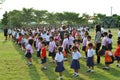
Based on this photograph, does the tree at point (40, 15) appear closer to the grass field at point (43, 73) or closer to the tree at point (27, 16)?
the tree at point (27, 16)

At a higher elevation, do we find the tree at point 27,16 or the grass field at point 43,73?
the tree at point 27,16

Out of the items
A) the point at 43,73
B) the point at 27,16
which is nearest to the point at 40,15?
the point at 27,16

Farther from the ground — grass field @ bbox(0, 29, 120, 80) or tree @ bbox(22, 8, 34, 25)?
tree @ bbox(22, 8, 34, 25)

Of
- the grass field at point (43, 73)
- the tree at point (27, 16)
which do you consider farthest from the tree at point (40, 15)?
the grass field at point (43, 73)

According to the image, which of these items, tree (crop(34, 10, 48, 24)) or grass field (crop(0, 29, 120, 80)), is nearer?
grass field (crop(0, 29, 120, 80))

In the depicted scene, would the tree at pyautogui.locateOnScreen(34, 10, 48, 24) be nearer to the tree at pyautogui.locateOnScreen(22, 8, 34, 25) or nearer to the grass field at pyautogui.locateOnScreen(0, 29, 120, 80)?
the tree at pyautogui.locateOnScreen(22, 8, 34, 25)

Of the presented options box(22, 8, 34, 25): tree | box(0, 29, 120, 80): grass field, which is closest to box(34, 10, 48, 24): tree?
box(22, 8, 34, 25): tree

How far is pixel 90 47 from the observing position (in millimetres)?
13320

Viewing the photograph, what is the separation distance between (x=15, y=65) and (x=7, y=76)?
3025mm

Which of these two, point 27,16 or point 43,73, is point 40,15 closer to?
point 27,16

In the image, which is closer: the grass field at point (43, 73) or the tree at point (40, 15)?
the grass field at point (43, 73)

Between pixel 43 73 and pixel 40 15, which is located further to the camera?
pixel 40 15

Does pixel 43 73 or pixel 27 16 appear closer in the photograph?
pixel 43 73

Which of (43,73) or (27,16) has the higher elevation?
(27,16)
